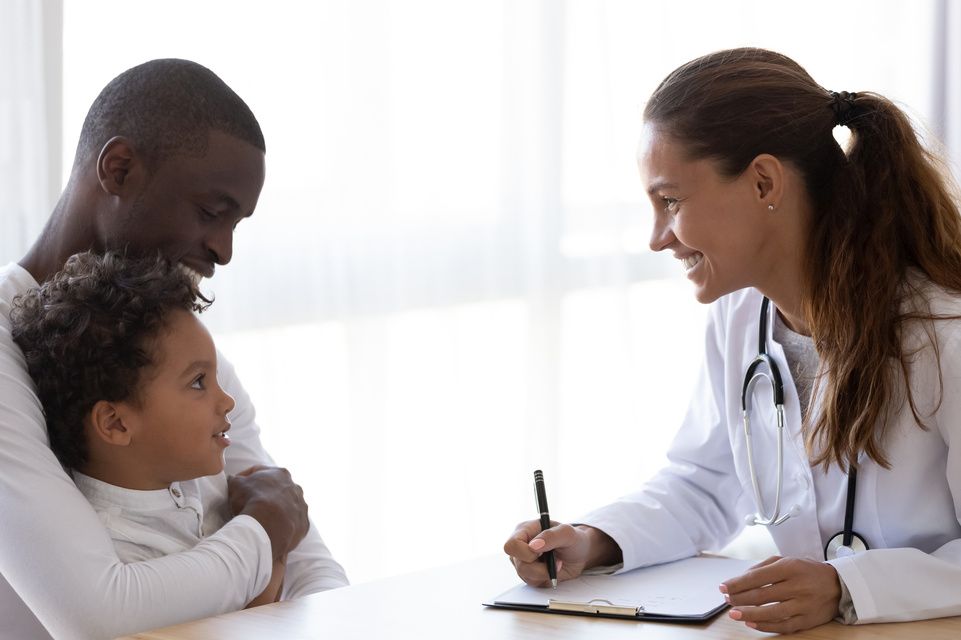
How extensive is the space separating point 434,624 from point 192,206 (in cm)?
70

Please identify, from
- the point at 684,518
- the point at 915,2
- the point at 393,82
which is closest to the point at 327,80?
the point at 393,82

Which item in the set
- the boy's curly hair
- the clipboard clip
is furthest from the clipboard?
the boy's curly hair

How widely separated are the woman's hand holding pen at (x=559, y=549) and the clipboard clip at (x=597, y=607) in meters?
0.09

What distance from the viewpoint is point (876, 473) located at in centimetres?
147

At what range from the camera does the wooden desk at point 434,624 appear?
121 centimetres

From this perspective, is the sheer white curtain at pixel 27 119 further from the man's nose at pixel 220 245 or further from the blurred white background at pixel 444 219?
the man's nose at pixel 220 245

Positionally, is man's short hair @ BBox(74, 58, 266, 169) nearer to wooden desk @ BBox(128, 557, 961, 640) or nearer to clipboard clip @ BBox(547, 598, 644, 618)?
wooden desk @ BBox(128, 557, 961, 640)

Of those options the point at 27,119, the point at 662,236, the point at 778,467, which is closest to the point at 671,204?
the point at 662,236

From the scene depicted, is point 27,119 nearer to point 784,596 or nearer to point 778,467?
point 778,467

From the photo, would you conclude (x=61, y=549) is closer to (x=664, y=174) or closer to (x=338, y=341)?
(x=664, y=174)

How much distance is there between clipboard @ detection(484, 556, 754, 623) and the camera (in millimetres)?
1289

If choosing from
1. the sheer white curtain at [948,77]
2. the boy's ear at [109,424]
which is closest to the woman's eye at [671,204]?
the boy's ear at [109,424]

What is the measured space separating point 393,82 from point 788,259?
4.83 feet

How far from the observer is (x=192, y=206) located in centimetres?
158
